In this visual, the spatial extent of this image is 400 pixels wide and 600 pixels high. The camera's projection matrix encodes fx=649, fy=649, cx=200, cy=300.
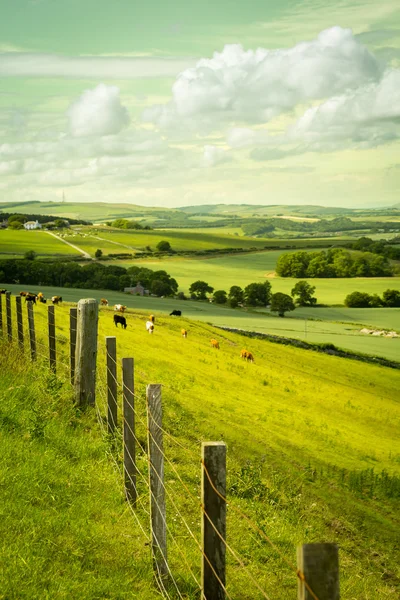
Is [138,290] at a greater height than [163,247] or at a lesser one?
lesser

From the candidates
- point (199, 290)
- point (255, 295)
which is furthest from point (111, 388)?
point (199, 290)

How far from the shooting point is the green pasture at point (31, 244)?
14505cm

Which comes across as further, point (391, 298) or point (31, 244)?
point (31, 244)

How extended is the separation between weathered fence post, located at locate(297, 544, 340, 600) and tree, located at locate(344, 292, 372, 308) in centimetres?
11854

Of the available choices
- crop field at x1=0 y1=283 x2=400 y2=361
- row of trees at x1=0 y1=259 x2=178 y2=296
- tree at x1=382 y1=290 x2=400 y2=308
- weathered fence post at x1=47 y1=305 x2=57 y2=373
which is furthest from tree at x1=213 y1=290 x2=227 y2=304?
weathered fence post at x1=47 y1=305 x2=57 y2=373

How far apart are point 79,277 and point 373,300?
5441 cm

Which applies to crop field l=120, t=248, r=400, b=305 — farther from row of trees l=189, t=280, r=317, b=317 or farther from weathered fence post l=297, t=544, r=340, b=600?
weathered fence post l=297, t=544, r=340, b=600

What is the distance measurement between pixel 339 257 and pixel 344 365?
10072 centimetres

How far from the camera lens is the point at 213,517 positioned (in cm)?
500

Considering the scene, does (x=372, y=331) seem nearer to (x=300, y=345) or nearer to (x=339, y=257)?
(x=300, y=345)

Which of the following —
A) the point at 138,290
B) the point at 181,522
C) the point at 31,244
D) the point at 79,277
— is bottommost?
the point at 138,290

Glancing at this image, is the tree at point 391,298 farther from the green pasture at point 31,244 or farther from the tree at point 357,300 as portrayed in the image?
the green pasture at point 31,244

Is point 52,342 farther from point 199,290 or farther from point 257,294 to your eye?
point 199,290

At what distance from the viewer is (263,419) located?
991 inches
